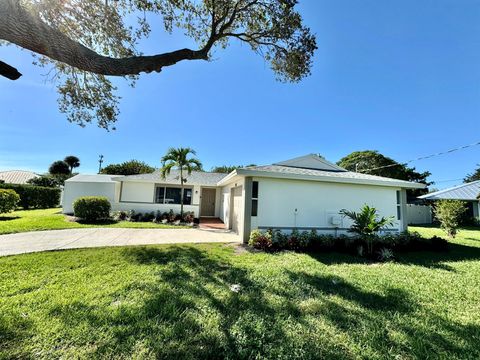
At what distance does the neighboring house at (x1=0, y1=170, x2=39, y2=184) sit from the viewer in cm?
3346

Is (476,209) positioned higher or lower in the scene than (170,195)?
lower

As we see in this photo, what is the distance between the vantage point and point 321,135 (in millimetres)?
19328

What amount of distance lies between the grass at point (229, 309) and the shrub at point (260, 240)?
1.65 meters

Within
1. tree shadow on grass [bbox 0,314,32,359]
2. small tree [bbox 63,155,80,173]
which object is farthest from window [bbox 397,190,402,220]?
small tree [bbox 63,155,80,173]

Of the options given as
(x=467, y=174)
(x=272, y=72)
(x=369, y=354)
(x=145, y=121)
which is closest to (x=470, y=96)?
(x=272, y=72)

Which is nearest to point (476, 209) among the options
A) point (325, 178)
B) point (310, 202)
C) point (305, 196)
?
point (325, 178)

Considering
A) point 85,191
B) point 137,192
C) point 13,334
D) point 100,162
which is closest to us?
point 13,334

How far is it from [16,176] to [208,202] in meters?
37.1

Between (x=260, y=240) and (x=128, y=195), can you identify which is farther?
(x=128, y=195)

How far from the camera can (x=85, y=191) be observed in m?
18.5

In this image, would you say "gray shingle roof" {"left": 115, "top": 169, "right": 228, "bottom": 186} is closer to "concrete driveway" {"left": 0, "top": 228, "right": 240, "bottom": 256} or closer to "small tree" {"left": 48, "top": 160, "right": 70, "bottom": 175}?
"concrete driveway" {"left": 0, "top": 228, "right": 240, "bottom": 256}

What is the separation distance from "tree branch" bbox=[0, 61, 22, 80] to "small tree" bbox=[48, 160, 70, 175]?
46.0 metres

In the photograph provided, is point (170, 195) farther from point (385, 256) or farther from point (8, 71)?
point (8, 71)

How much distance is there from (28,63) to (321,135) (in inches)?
730
